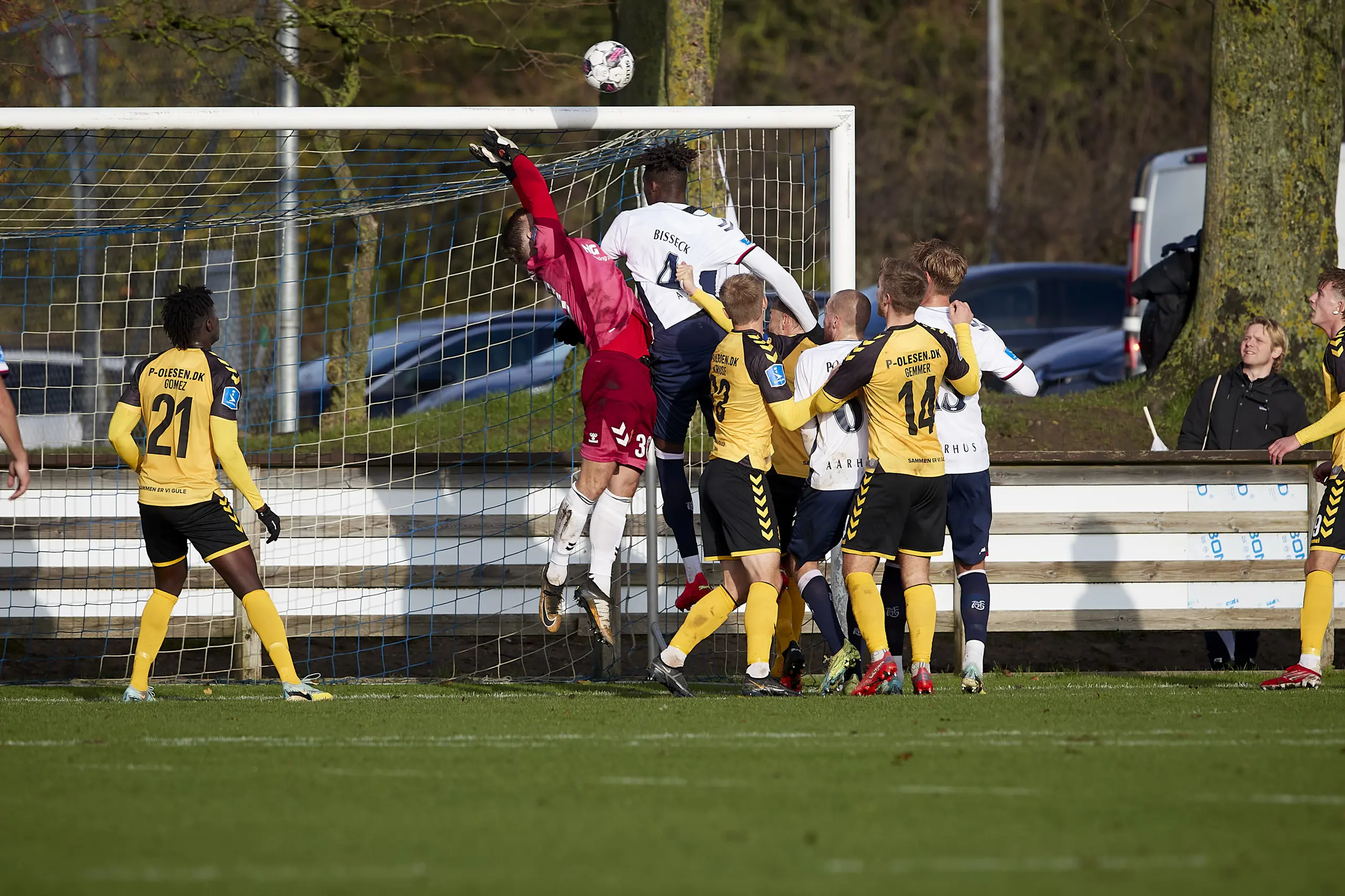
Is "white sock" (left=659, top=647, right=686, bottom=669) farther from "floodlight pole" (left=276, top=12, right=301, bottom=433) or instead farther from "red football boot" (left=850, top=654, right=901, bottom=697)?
"floodlight pole" (left=276, top=12, right=301, bottom=433)

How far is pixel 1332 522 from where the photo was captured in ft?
24.5

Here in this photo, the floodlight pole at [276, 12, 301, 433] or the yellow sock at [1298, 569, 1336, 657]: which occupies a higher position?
the floodlight pole at [276, 12, 301, 433]

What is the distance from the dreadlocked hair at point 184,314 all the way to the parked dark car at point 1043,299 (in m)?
11.5

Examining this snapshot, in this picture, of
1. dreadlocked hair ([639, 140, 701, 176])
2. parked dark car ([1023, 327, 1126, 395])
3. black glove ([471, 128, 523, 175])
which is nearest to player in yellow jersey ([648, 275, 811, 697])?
dreadlocked hair ([639, 140, 701, 176])

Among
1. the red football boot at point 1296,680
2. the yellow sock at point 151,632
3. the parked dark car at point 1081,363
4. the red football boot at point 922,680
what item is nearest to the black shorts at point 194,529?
the yellow sock at point 151,632

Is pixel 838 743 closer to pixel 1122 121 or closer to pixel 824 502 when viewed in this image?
pixel 824 502

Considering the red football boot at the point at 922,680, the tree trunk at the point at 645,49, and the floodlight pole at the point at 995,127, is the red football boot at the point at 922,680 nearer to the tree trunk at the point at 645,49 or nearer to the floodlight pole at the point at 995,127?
the tree trunk at the point at 645,49

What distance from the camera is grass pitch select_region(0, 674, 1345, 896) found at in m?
3.66

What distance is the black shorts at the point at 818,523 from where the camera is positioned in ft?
25.1

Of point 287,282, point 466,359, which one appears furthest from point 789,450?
point 287,282

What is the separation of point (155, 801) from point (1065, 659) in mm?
7484

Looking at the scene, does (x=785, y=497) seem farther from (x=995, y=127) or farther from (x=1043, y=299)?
(x=995, y=127)

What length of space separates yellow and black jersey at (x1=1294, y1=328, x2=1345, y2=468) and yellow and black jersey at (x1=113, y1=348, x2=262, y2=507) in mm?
5143

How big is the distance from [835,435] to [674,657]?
54.1 inches
